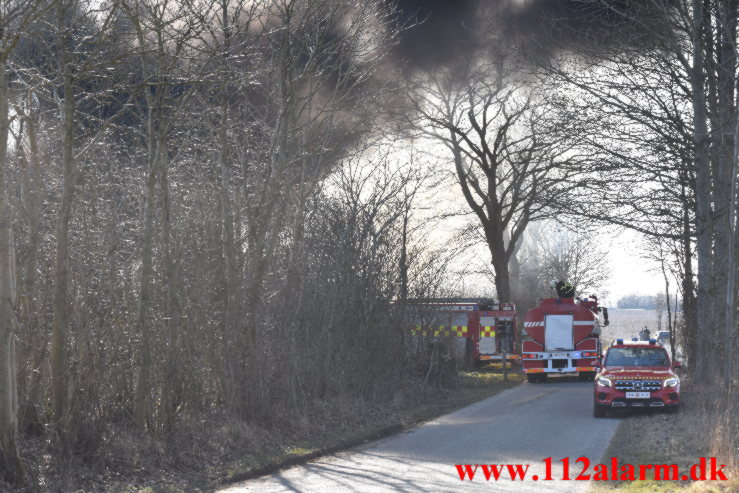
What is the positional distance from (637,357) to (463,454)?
305 inches

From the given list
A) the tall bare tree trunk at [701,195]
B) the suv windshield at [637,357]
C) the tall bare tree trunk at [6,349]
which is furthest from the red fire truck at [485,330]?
the tall bare tree trunk at [6,349]

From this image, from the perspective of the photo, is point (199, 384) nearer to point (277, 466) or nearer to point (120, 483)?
point (277, 466)

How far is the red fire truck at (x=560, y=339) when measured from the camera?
3059 cm

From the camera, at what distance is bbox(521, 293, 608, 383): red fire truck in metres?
30.6

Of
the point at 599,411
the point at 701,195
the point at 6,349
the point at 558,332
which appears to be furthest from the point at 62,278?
the point at 558,332

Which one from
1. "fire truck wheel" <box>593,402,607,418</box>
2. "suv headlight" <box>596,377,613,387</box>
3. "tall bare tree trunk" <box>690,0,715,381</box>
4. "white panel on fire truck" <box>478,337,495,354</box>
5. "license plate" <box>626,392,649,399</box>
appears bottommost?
"fire truck wheel" <box>593,402,607,418</box>

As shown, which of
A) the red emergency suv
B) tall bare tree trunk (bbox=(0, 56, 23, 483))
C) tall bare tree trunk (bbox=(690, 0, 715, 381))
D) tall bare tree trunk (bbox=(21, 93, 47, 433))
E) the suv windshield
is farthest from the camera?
tall bare tree trunk (bbox=(690, 0, 715, 381))

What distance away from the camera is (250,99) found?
713 inches

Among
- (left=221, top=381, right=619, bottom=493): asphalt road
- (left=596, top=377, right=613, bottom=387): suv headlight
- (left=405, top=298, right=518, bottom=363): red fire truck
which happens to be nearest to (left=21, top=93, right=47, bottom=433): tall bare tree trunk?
(left=221, top=381, right=619, bottom=493): asphalt road

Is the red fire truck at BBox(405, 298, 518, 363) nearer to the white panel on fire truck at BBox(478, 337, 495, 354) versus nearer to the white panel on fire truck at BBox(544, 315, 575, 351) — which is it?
the white panel on fire truck at BBox(478, 337, 495, 354)

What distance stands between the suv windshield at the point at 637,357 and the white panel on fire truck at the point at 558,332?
392 inches

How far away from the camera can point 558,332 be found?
30.6m

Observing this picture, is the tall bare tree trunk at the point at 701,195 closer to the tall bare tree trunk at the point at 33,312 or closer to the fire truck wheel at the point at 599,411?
the fire truck wheel at the point at 599,411

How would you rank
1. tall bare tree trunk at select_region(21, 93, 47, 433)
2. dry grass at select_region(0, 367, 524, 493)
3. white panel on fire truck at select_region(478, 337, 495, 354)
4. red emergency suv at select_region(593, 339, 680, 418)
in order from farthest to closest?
white panel on fire truck at select_region(478, 337, 495, 354), red emergency suv at select_region(593, 339, 680, 418), tall bare tree trunk at select_region(21, 93, 47, 433), dry grass at select_region(0, 367, 524, 493)
